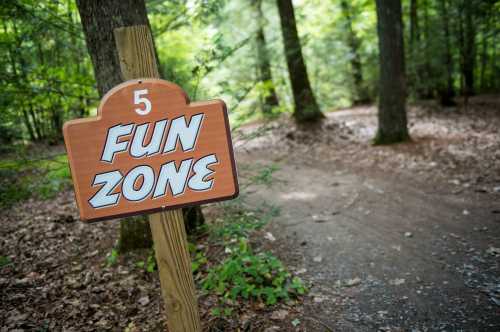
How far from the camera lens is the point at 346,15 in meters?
15.5

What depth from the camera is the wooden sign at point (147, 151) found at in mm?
1810

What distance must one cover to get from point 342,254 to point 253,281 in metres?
1.34

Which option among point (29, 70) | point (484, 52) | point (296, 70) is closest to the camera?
point (29, 70)

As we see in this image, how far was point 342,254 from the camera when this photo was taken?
4.08m

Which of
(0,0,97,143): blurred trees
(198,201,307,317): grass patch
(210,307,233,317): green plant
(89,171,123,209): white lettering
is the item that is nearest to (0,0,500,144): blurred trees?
(0,0,97,143): blurred trees

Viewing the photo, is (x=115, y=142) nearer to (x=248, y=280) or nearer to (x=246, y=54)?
(x=248, y=280)

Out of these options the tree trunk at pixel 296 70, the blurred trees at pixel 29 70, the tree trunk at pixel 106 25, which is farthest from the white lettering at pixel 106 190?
the tree trunk at pixel 296 70

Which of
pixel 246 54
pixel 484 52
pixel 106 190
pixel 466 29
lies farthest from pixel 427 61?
pixel 106 190

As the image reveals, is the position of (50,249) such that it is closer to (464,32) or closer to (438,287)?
(438,287)

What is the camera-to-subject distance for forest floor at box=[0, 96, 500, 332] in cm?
300

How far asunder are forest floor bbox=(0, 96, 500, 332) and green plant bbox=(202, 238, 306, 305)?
0.41 feet

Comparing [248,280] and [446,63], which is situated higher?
[446,63]

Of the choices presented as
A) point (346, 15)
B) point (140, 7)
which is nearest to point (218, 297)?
point (140, 7)

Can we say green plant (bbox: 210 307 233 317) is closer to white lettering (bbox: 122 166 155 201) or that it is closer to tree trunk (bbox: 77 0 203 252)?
white lettering (bbox: 122 166 155 201)
